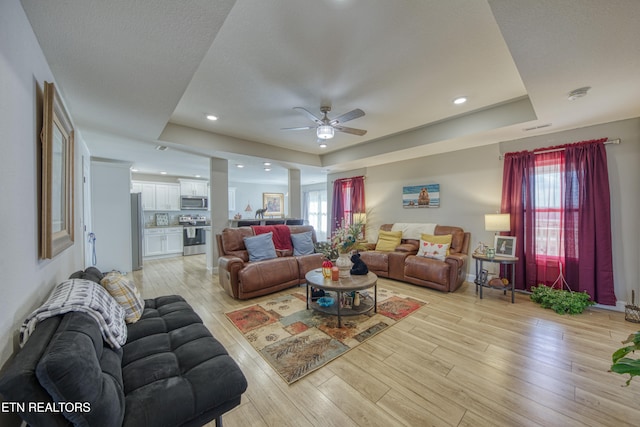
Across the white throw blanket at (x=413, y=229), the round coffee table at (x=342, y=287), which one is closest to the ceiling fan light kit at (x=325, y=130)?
the round coffee table at (x=342, y=287)

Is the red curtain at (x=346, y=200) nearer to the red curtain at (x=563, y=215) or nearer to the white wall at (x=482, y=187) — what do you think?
the white wall at (x=482, y=187)

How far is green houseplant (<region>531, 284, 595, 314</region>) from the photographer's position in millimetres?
2988

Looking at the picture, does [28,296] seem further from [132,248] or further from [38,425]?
[132,248]

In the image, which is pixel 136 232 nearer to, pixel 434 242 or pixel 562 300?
pixel 434 242

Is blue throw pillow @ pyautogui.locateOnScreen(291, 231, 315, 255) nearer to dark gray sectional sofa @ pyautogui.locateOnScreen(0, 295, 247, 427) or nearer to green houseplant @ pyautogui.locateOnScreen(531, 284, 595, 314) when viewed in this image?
dark gray sectional sofa @ pyautogui.locateOnScreen(0, 295, 247, 427)

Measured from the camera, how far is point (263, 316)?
9.75 ft

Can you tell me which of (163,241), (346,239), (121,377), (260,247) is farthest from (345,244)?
(163,241)

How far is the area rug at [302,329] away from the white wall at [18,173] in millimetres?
1617

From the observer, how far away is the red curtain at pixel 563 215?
3.07m

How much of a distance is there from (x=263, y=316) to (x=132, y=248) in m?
4.13

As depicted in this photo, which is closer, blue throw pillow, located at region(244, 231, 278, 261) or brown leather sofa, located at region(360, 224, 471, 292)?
brown leather sofa, located at region(360, 224, 471, 292)

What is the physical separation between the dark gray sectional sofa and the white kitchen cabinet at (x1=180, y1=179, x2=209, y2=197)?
6552mm

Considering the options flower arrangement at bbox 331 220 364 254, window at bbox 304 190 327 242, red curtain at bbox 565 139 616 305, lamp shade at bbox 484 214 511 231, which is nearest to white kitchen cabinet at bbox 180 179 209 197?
window at bbox 304 190 327 242

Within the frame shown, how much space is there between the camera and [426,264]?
3.91m
